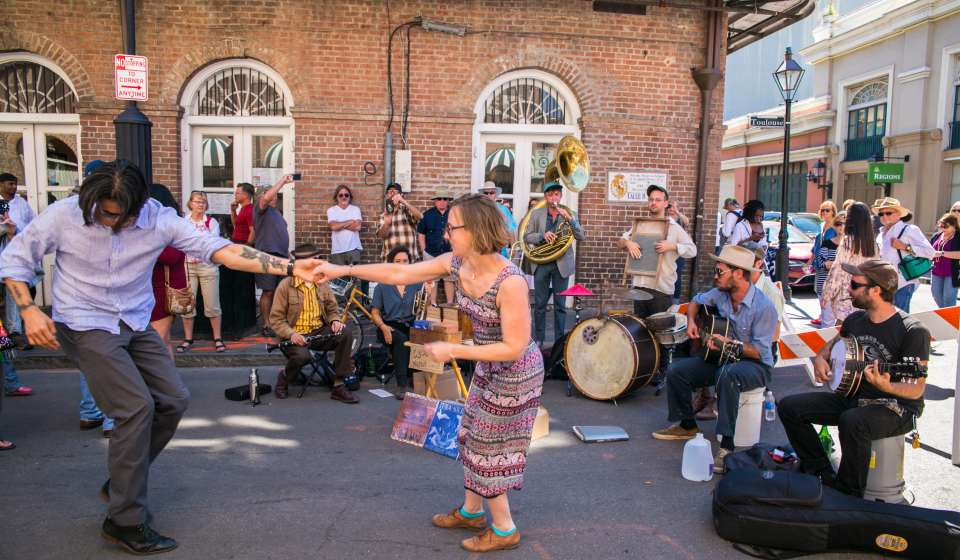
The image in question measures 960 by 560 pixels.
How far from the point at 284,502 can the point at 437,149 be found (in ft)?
23.9

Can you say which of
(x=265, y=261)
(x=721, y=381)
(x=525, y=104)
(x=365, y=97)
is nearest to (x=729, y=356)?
(x=721, y=381)

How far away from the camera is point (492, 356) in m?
3.41

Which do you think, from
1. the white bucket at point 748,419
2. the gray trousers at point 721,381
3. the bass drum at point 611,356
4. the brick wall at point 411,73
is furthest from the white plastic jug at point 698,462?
the brick wall at point 411,73

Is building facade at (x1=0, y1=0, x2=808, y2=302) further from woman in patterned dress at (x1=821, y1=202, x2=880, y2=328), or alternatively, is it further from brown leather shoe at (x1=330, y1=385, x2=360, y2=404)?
brown leather shoe at (x1=330, y1=385, x2=360, y2=404)

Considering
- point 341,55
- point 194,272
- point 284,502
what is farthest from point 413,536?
point 341,55

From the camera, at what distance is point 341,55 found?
10.6m

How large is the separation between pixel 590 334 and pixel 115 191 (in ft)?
14.1

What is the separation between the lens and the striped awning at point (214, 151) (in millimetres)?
10820

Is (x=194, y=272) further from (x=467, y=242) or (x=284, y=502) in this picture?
(x=467, y=242)

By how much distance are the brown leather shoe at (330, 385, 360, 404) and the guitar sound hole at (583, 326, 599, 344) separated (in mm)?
2192

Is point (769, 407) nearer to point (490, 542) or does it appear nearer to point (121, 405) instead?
point (490, 542)

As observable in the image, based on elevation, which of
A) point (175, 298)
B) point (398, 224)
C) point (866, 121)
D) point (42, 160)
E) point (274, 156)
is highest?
point (866, 121)

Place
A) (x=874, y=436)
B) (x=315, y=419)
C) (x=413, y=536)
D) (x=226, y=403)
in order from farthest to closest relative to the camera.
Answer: (x=226, y=403), (x=315, y=419), (x=874, y=436), (x=413, y=536)

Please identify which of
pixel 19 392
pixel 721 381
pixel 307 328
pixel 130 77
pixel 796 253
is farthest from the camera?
pixel 796 253
